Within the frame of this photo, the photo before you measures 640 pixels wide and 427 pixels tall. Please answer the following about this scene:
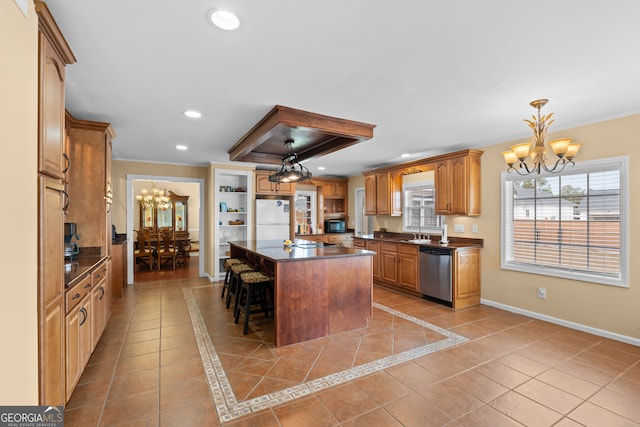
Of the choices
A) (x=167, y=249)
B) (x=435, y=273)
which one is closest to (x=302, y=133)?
(x=435, y=273)

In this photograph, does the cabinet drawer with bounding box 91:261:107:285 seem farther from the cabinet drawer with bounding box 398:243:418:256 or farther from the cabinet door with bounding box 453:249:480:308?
the cabinet door with bounding box 453:249:480:308

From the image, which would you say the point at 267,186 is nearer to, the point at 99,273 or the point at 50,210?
the point at 99,273

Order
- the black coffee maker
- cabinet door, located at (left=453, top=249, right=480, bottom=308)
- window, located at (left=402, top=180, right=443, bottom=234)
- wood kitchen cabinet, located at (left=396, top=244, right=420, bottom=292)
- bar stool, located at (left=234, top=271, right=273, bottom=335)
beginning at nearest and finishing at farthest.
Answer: the black coffee maker < bar stool, located at (left=234, top=271, right=273, bottom=335) < cabinet door, located at (left=453, top=249, right=480, bottom=308) < wood kitchen cabinet, located at (left=396, top=244, right=420, bottom=292) < window, located at (left=402, top=180, right=443, bottom=234)

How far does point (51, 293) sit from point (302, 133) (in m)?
2.63

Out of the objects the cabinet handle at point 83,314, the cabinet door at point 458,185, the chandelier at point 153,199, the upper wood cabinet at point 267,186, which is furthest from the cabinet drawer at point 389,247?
the chandelier at point 153,199

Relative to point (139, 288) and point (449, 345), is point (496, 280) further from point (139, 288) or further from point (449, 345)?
point (139, 288)

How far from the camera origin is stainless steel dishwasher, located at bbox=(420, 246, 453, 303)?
4.43m

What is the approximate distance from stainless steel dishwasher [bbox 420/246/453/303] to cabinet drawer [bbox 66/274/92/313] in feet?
14.1

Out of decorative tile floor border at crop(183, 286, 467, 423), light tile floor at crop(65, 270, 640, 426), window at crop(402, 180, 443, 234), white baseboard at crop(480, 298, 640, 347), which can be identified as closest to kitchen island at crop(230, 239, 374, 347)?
light tile floor at crop(65, 270, 640, 426)

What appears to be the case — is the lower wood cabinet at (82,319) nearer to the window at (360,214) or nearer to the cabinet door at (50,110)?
the cabinet door at (50,110)

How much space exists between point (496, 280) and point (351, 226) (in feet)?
13.7

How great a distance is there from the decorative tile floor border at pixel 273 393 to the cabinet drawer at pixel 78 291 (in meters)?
1.15

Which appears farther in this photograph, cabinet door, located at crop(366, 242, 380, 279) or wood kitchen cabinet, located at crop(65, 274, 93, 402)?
cabinet door, located at crop(366, 242, 380, 279)

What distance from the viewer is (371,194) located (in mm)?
6559
